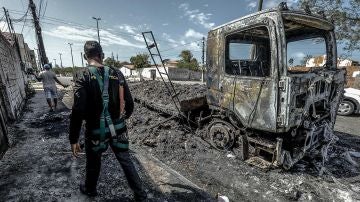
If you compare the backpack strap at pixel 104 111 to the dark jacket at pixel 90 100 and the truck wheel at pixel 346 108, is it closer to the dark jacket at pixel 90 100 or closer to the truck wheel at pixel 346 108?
the dark jacket at pixel 90 100

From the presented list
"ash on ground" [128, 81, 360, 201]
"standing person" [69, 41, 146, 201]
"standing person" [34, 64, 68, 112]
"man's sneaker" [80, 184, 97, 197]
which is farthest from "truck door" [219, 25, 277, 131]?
"standing person" [34, 64, 68, 112]

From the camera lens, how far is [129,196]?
9.75ft

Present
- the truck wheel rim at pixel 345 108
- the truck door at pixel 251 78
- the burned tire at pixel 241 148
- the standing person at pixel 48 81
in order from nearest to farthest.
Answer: the truck door at pixel 251 78, the burned tire at pixel 241 148, the standing person at pixel 48 81, the truck wheel rim at pixel 345 108

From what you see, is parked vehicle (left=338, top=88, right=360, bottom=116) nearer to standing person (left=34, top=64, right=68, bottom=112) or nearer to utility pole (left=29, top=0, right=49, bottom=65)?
standing person (left=34, top=64, right=68, bottom=112)

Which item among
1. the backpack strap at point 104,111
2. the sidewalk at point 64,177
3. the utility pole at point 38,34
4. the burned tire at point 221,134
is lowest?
the sidewalk at point 64,177

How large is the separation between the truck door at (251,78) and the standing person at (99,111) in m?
1.87

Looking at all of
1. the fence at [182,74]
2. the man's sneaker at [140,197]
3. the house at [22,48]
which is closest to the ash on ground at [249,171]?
the man's sneaker at [140,197]

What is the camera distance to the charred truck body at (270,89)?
3.27m

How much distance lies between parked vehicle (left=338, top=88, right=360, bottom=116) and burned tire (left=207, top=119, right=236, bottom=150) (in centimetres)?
683

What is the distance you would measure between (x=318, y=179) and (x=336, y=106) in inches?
62.3

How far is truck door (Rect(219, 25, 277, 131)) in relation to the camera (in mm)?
3373

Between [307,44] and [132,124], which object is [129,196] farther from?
[307,44]

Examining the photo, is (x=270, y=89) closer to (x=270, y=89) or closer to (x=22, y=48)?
(x=270, y=89)

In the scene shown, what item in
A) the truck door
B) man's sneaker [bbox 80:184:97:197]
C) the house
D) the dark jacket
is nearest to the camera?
the dark jacket
